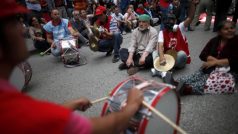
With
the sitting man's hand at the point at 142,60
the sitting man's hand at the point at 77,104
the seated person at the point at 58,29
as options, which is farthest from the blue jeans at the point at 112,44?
the sitting man's hand at the point at 77,104

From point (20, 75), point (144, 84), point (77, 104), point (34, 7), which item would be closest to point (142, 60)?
point (20, 75)

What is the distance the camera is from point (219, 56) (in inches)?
119

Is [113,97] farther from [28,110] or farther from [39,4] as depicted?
[39,4]

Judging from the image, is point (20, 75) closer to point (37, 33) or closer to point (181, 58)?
point (181, 58)

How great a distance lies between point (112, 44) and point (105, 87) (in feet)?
5.87

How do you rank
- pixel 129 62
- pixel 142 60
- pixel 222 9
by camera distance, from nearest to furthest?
pixel 142 60
pixel 129 62
pixel 222 9

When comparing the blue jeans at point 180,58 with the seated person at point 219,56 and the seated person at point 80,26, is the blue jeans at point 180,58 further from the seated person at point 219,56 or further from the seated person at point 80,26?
the seated person at point 80,26

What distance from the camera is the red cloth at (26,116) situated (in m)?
0.74

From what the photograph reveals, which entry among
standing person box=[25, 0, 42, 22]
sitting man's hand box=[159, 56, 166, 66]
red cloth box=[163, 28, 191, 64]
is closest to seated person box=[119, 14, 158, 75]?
red cloth box=[163, 28, 191, 64]

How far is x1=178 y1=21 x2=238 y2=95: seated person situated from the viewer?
2900mm

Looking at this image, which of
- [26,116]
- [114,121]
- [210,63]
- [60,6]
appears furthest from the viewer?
[60,6]

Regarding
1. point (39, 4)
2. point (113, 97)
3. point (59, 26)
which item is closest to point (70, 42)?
point (59, 26)

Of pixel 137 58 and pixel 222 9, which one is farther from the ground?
pixel 222 9

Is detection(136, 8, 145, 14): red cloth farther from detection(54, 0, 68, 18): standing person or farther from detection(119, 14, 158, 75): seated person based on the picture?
detection(119, 14, 158, 75): seated person
